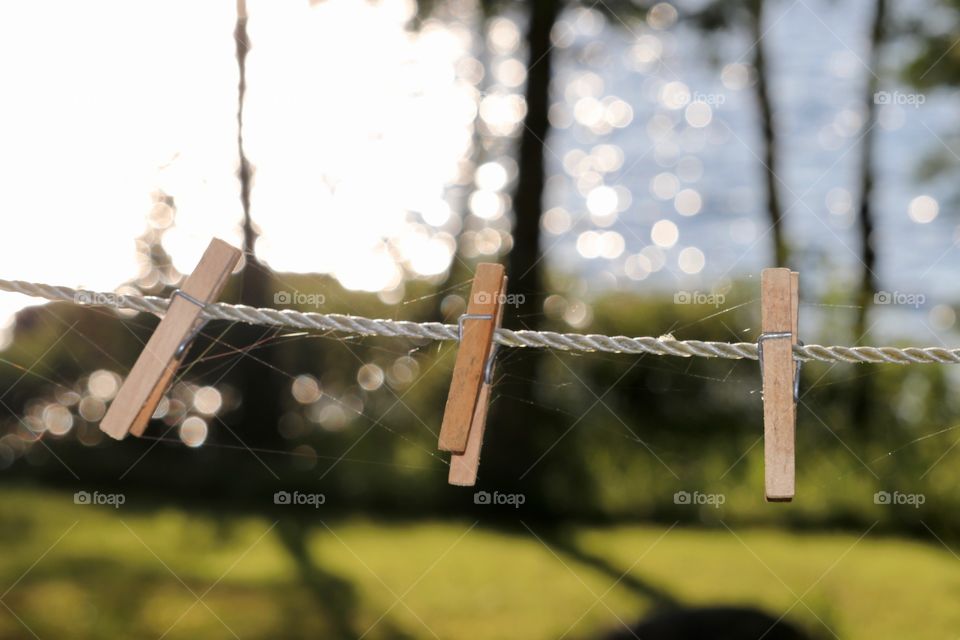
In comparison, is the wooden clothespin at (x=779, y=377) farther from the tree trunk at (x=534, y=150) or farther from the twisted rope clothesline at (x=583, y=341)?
the tree trunk at (x=534, y=150)

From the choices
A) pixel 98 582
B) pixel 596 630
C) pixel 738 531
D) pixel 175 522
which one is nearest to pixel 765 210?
pixel 738 531

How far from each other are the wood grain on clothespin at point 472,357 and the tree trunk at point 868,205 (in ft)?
16.1

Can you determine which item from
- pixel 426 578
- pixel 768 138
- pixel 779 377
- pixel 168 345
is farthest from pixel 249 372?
pixel 779 377

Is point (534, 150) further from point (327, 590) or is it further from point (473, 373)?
point (473, 373)

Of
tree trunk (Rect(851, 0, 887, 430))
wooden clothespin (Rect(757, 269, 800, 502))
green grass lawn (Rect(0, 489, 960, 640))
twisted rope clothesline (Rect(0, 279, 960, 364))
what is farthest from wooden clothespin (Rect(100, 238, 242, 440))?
tree trunk (Rect(851, 0, 887, 430))

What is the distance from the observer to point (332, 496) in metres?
5.95

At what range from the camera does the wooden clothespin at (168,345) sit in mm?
1942

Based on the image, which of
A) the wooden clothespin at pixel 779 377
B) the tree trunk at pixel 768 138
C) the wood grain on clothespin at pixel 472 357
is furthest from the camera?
the tree trunk at pixel 768 138

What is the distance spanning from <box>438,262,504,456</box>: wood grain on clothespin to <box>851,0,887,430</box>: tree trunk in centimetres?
491

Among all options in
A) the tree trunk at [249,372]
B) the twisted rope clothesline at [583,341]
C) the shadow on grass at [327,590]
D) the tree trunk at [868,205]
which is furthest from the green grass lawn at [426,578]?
the twisted rope clothesline at [583,341]

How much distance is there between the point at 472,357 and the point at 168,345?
2.16ft

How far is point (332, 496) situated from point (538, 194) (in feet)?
7.85

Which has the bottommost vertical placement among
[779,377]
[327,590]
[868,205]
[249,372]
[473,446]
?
[327,590]

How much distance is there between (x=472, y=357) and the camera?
1.92 m
